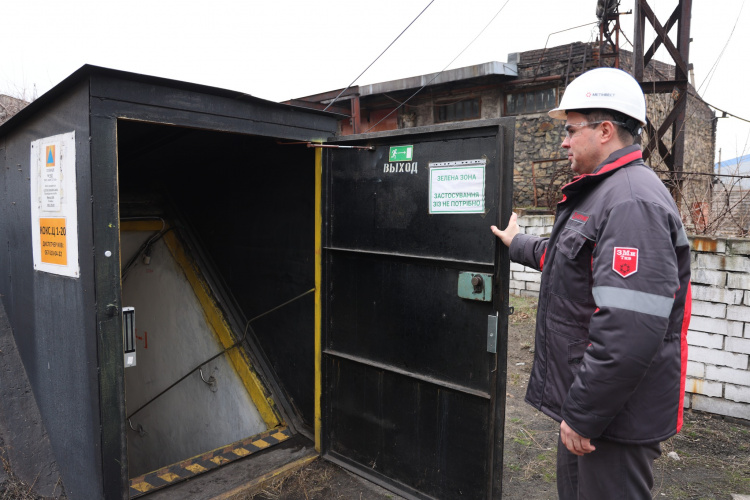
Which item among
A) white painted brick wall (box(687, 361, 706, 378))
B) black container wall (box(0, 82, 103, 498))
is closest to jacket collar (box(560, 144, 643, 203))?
black container wall (box(0, 82, 103, 498))

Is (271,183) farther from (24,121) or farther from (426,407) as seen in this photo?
(426,407)

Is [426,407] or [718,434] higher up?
[426,407]

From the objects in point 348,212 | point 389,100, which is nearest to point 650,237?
point 348,212

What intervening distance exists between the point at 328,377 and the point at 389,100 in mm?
10914

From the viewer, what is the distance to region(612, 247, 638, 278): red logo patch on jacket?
1.71 m

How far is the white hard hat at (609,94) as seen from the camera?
6.49ft

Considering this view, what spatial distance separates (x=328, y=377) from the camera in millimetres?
3498

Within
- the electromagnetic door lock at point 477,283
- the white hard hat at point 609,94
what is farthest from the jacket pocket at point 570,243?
the electromagnetic door lock at point 477,283

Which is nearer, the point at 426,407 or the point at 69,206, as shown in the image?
the point at 69,206

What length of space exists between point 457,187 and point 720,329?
3.18 meters

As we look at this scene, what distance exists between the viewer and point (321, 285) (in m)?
3.47

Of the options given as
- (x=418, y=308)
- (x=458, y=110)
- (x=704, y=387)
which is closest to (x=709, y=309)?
(x=704, y=387)

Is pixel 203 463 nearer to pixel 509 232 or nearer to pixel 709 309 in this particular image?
pixel 509 232

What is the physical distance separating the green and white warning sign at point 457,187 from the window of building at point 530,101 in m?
9.66
